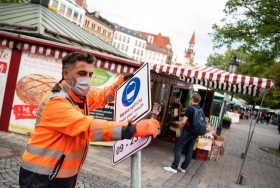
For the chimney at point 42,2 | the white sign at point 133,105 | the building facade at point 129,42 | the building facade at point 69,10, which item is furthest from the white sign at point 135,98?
the building facade at point 129,42

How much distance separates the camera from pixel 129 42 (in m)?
109

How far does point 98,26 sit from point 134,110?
287ft

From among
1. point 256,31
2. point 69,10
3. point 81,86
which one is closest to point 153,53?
point 69,10

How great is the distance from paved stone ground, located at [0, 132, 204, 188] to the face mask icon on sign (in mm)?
3406

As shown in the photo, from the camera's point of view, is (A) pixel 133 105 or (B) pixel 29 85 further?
(B) pixel 29 85

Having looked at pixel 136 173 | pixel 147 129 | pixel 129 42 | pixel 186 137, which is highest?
pixel 129 42

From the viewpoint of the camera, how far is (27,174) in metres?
2.23

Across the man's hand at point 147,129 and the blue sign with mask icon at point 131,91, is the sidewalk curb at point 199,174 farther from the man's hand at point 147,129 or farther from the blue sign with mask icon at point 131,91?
the man's hand at point 147,129

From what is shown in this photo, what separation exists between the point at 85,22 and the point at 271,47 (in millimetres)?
71657

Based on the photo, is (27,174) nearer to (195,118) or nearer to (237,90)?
(195,118)

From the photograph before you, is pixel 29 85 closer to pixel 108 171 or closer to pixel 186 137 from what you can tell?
pixel 108 171

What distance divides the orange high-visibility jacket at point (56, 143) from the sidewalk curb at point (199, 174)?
15.0ft

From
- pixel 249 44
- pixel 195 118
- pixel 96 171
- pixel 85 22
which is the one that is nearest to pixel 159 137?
pixel 195 118

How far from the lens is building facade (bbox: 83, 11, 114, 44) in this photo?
80375mm
